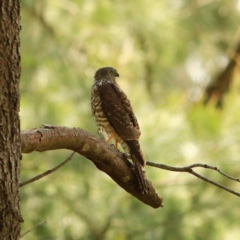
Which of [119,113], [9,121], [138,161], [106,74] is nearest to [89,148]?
[9,121]

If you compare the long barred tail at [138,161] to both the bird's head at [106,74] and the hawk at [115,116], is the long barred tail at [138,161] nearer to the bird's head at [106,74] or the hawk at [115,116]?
the hawk at [115,116]

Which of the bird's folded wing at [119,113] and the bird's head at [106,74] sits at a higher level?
the bird's head at [106,74]

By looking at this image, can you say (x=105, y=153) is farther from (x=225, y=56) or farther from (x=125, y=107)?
(x=225, y=56)

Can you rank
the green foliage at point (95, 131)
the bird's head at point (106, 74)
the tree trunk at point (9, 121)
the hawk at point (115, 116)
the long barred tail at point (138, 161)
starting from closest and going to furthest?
the tree trunk at point (9, 121), the long barred tail at point (138, 161), the hawk at point (115, 116), the bird's head at point (106, 74), the green foliage at point (95, 131)

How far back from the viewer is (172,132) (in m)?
5.45

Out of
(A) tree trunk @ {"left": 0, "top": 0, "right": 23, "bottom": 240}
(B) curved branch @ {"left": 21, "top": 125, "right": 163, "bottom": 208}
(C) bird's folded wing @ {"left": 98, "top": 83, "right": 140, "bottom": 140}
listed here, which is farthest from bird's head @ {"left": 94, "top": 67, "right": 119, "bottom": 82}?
(A) tree trunk @ {"left": 0, "top": 0, "right": 23, "bottom": 240}

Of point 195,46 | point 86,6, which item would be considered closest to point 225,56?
point 195,46

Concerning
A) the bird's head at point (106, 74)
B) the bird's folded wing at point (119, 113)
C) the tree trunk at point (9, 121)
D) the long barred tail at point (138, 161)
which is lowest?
the tree trunk at point (9, 121)

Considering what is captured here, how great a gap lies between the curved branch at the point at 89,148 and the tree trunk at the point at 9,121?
111 mm

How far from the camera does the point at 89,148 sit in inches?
98.1

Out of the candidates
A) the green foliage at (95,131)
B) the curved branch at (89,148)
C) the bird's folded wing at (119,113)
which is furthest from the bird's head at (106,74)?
the curved branch at (89,148)

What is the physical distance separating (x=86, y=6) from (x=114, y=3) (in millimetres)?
345

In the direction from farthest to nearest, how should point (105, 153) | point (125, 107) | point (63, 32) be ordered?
point (63, 32)
point (125, 107)
point (105, 153)

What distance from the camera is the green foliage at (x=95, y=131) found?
203 inches
